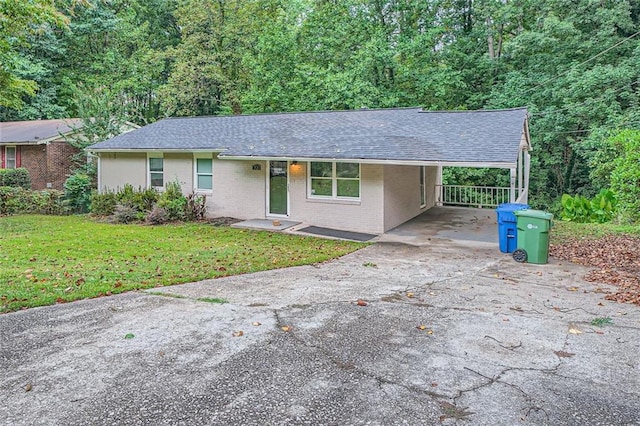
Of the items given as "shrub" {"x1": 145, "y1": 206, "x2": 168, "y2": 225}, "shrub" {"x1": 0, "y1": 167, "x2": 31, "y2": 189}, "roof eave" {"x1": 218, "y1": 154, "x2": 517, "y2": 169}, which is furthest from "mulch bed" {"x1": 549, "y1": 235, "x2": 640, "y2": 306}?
"shrub" {"x1": 0, "y1": 167, "x2": 31, "y2": 189}

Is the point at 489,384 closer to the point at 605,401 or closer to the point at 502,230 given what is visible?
the point at 605,401

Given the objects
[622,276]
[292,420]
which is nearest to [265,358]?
[292,420]

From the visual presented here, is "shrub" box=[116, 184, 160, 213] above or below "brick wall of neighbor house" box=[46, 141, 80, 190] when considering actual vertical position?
below

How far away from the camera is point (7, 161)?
22.1m

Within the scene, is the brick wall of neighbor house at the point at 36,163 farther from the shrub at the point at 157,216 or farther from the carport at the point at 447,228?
the carport at the point at 447,228

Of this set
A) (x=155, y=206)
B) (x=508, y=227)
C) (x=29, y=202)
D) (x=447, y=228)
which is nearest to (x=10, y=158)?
(x=29, y=202)

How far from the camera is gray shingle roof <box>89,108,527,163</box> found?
36.8 feet

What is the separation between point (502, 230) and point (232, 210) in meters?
8.47

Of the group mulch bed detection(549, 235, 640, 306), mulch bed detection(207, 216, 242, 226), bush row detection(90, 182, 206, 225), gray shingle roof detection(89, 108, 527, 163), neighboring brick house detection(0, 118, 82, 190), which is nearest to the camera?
mulch bed detection(549, 235, 640, 306)

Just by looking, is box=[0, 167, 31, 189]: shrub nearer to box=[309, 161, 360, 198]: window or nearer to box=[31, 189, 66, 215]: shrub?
→ box=[31, 189, 66, 215]: shrub

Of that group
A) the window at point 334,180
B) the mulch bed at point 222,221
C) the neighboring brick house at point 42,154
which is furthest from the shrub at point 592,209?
the neighboring brick house at point 42,154

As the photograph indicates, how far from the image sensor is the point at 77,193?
61.6 feet

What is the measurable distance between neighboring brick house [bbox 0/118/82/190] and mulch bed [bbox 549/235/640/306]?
20092 millimetres

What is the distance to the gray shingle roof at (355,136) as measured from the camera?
36.8ft
